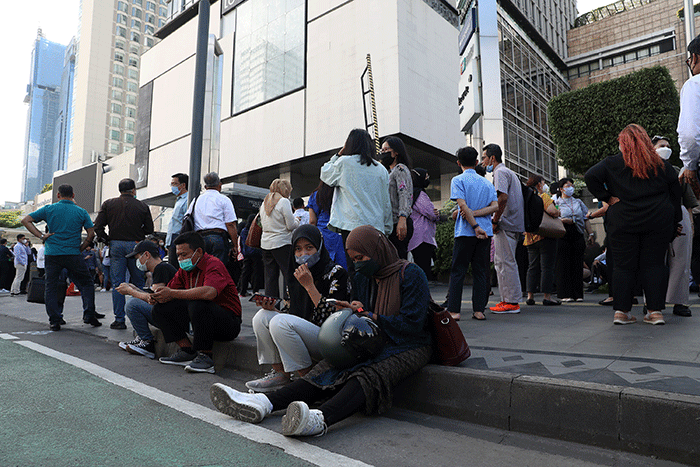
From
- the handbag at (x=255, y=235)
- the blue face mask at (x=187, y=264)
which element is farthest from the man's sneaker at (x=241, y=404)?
the handbag at (x=255, y=235)

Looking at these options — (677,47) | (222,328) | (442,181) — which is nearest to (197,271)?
(222,328)

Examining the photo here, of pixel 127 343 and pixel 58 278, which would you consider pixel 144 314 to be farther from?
pixel 58 278

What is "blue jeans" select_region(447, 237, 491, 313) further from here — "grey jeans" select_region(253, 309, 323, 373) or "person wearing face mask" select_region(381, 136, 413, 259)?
"grey jeans" select_region(253, 309, 323, 373)

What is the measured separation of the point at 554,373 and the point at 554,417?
50 centimetres

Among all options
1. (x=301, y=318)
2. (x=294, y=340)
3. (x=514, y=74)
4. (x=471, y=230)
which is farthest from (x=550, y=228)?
(x=514, y=74)

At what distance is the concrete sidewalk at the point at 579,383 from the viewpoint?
2203 millimetres

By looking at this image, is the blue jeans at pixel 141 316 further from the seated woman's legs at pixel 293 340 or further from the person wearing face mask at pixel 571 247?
the person wearing face mask at pixel 571 247

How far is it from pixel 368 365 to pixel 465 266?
8.77 feet

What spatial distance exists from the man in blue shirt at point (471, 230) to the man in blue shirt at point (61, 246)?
461cm

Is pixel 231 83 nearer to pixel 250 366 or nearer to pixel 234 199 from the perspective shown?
pixel 234 199

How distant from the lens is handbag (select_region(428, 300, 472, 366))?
309 cm

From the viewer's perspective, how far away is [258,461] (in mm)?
2172

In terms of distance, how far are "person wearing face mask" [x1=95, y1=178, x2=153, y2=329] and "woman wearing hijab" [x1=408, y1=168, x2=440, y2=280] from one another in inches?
137

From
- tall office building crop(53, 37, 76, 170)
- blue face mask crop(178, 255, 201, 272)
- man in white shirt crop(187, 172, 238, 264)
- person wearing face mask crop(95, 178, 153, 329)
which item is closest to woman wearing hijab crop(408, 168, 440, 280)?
man in white shirt crop(187, 172, 238, 264)
